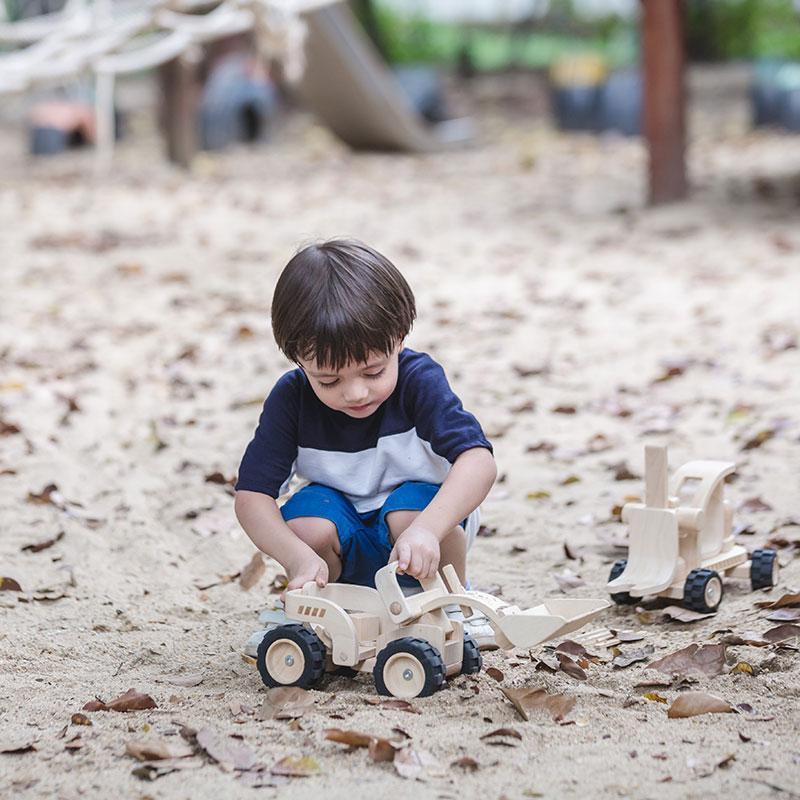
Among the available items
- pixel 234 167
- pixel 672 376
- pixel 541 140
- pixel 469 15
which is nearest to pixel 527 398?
pixel 672 376

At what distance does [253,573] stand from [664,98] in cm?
685

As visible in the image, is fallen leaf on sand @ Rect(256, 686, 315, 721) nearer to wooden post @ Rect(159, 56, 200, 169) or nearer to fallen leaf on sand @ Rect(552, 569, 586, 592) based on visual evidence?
fallen leaf on sand @ Rect(552, 569, 586, 592)

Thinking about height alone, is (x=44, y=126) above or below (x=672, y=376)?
above

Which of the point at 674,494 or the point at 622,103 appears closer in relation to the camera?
the point at 674,494

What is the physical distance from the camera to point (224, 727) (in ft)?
7.77

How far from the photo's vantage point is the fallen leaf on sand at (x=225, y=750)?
86.8 inches

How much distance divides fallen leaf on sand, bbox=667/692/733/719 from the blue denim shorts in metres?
0.60

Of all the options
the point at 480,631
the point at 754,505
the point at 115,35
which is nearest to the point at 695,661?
the point at 480,631

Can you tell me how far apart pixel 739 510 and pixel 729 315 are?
2.67 meters

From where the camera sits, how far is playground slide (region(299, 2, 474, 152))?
12727 millimetres

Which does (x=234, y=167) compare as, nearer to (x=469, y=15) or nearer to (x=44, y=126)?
(x=44, y=126)

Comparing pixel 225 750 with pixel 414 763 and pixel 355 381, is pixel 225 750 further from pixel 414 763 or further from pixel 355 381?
pixel 355 381

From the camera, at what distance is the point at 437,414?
106 inches

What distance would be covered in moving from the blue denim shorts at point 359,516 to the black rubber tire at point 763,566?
903 mm
